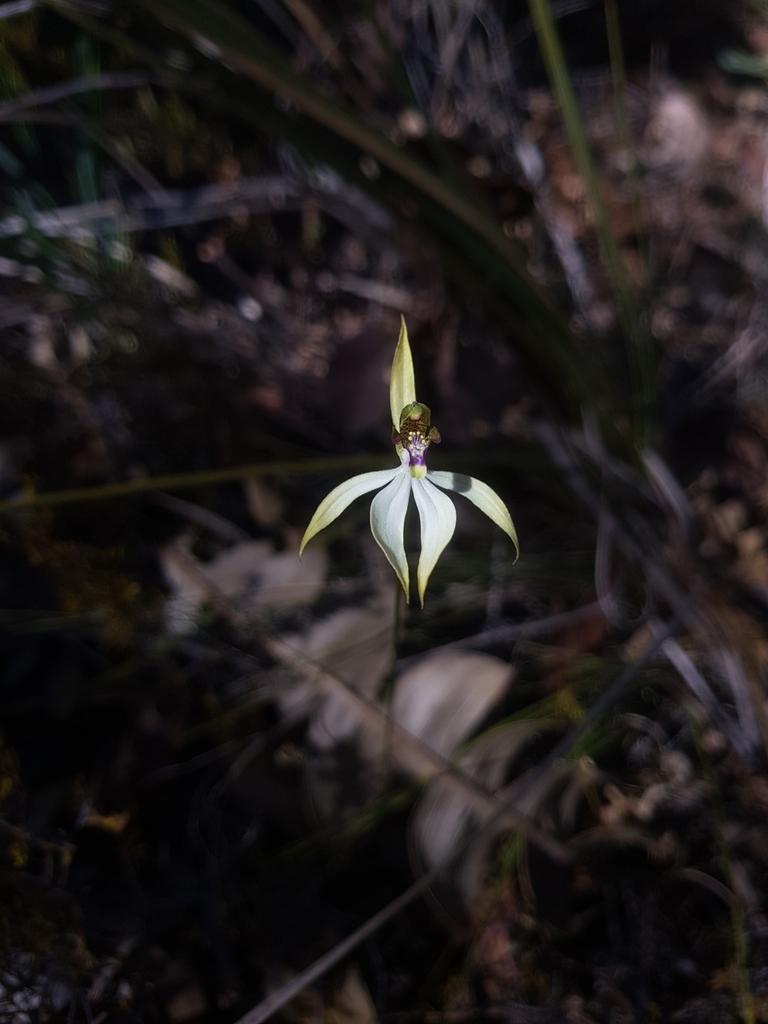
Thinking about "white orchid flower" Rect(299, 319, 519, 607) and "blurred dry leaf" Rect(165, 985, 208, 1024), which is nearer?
"white orchid flower" Rect(299, 319, 519, 607)

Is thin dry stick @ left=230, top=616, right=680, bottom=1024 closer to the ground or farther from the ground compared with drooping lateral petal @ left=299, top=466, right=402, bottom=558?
closer to the ground

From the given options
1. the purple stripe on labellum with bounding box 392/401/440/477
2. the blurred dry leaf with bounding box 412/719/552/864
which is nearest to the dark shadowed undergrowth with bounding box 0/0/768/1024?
the blurred dry leaf with bounding box 412/719/552/864

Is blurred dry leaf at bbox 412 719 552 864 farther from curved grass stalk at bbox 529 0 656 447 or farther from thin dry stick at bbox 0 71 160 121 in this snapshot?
thin dry stick at bbox 0 71 160 121

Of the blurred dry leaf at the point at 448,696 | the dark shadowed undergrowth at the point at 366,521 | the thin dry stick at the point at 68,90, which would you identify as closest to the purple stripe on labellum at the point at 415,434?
the dark shadowed undergrowth at the point at 366,521

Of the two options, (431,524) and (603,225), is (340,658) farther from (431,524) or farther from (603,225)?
(603,225)

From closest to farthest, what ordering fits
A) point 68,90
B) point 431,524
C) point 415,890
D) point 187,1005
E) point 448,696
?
1. point 431,524
2. point 415,890
3. point 187,1005
4. point 448,696
5. point 68,90

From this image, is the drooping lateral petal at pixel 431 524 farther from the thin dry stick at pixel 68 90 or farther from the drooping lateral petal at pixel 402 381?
the thin dry stick at pixel 68 90

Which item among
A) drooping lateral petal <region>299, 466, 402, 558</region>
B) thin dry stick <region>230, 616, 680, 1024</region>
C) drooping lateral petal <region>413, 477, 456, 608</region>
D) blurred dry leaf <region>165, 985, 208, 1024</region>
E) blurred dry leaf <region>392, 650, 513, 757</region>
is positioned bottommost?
blurred dry leaf <region>165, 985, 208, 1024</region>

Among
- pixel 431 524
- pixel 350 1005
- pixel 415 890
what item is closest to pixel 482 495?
pixel 431 524
